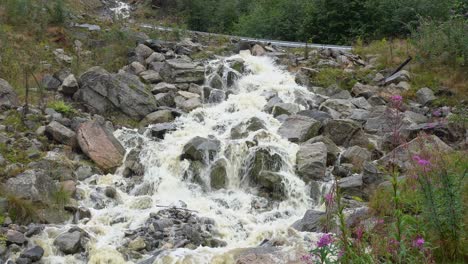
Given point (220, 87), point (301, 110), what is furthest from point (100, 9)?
point (301, 110)

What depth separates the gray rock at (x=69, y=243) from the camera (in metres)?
7.28

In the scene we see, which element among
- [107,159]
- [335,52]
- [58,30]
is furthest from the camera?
[335,52]

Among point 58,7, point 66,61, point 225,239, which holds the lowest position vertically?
point 225,239

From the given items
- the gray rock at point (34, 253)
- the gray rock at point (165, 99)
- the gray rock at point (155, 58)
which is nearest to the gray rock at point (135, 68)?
the gray rock at point (155, 58)

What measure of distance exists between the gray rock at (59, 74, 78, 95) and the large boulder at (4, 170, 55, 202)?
4.15 m

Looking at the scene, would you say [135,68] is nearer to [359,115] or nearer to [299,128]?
[299,128]

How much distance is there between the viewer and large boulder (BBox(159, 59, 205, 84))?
14328 millimetres

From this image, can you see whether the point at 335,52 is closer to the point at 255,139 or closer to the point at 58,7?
the point at 255,139

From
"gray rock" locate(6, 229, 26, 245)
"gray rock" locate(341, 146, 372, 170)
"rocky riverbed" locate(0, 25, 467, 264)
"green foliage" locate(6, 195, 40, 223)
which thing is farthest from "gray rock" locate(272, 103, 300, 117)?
"gray rock" locate(6, 229, 26, 245)

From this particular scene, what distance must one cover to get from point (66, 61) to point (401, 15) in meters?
12.1

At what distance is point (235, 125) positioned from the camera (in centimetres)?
1195

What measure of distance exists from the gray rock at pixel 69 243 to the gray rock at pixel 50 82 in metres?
6.17

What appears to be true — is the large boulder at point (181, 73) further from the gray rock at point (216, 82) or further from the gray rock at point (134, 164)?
the gray rock at point (134, 164)

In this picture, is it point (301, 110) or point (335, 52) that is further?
point (335, 52)
